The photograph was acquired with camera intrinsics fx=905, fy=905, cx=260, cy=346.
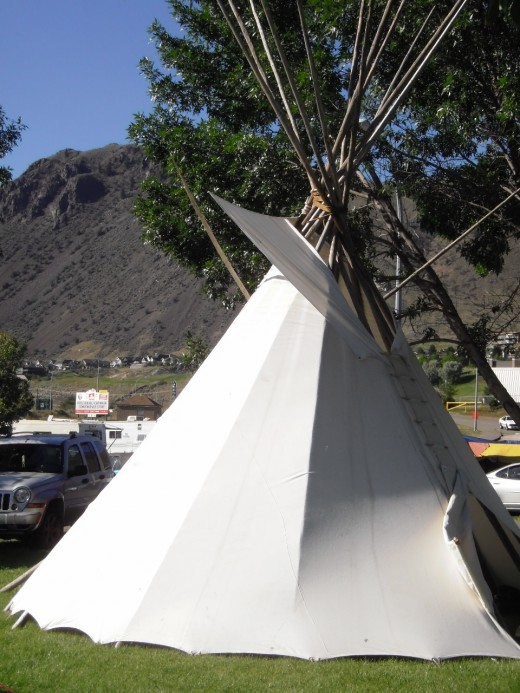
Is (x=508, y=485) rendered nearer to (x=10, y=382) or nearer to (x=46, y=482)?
(x=46, y=482)

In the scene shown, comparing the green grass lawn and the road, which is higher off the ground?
the green grass lawn

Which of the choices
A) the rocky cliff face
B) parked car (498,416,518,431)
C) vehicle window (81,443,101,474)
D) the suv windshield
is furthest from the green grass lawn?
the rocky cliff face

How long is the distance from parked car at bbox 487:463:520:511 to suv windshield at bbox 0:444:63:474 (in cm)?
983

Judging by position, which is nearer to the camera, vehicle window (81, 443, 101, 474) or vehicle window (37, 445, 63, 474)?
vehicle window (37, 445, 63, 474)

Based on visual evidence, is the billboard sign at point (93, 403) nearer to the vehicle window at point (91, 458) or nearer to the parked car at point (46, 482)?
the parked car at point (46, 482)

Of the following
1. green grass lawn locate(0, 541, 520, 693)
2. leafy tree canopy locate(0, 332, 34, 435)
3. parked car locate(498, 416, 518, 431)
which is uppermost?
green grass lawn locate(0, 541, 520, 693)

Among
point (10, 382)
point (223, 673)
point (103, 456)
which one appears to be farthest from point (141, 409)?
point (223, 673)

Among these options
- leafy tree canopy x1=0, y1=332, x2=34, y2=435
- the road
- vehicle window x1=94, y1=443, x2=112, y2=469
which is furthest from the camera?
the road

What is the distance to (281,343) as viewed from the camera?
7.68 m

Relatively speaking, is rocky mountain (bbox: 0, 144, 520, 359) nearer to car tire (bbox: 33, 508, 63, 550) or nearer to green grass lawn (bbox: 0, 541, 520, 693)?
car tire (bbox: 33, 508, 63, 550)

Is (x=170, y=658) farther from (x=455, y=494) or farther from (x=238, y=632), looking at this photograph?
(x=455, y=494)

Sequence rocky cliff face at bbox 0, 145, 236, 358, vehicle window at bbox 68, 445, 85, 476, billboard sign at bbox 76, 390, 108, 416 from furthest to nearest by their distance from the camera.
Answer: rocky cliff face at bbox 0, 145, 236, 358 → billboard sign at bbox 76, 390, 108, 416 → vehicle window at bbox 68, 445, 85, 476

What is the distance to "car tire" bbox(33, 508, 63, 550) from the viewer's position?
42.8 feet

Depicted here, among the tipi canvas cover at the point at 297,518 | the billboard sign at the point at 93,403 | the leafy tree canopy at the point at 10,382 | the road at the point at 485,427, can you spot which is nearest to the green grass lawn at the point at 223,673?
the tipi canvas cover at the point at 297,518
